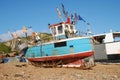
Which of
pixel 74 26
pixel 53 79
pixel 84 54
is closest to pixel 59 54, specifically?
pixel 84 54

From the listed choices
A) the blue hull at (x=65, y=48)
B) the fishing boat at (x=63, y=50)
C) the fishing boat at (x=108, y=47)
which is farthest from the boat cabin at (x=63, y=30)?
the fishing boat at (x=108, y=47)

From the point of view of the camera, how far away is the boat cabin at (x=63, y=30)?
27.2 metres

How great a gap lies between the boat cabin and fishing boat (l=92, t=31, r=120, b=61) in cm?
605

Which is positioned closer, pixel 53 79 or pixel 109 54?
pixel 53 79

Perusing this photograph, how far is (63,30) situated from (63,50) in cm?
317

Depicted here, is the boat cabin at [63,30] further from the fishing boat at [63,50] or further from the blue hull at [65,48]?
the blue hull at [65,48]

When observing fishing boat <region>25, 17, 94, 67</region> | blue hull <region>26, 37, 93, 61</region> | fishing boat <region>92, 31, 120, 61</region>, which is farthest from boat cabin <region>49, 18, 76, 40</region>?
fishing boat <region>92, 31, 120, 61</region>

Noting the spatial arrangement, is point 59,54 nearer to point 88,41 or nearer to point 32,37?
point 88,41

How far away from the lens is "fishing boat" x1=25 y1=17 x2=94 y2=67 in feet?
79.8

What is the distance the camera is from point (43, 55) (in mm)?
26781

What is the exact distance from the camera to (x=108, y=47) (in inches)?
1237

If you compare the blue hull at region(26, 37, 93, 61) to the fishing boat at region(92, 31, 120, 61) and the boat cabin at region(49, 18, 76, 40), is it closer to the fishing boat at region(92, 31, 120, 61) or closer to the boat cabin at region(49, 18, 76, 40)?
the boat cabin at region(49, 18, 76, 40)

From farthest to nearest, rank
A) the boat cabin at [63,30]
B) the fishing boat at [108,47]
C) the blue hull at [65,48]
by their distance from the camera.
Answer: the fishing boat at [108,47]
the boat cabin at [63,30]
the blue hull at [65,48]

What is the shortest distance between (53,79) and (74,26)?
41.9ft
